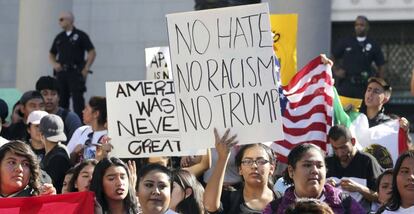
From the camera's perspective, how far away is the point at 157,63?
45.7 ft

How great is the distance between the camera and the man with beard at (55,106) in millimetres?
14180

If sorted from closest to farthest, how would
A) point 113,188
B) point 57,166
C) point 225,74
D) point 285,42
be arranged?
point 113,188
point 225,74
point 57,166
point 285,42

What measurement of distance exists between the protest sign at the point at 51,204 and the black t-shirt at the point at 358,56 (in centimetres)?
865

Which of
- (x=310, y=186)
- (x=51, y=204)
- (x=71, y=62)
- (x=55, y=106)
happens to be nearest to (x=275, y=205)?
(x=310, y=186)

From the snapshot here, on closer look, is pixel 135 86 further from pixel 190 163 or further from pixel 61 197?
pixel 61 197

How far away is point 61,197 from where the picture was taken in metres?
9.02

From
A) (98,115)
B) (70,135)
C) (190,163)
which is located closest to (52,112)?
(70,135)

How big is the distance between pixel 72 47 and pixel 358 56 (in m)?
3.64

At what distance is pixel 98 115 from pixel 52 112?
1653mm

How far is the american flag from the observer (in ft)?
41.1

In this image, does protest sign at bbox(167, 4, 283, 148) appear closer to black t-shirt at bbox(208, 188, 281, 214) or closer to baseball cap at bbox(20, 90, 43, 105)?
black t-shirt at bbox(208, 188, 281, 214)

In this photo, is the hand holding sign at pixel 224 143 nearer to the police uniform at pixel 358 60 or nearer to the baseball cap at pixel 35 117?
the baseball cap at pixel 35 117

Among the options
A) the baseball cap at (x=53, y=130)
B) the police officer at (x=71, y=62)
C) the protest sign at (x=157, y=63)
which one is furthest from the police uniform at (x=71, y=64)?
the baseball cap at (x=53, y=130)

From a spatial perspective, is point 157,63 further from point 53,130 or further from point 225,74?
point 225,74
